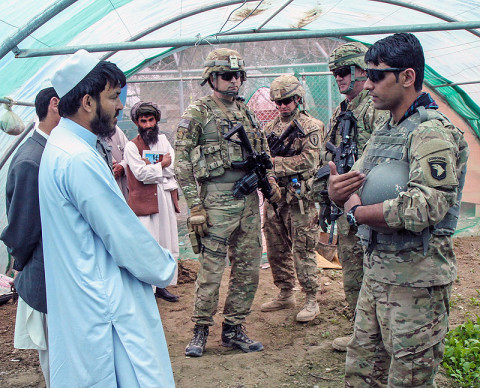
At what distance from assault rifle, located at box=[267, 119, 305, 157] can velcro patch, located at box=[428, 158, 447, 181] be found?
2674 mm

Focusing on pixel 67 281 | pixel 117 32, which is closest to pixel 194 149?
pixel 67 281

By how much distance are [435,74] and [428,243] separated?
19.3 feet

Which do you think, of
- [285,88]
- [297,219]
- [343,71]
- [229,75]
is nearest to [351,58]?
[343,71]

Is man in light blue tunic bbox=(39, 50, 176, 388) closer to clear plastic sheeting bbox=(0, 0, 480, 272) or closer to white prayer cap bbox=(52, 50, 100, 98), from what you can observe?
white prayer cap bbox=(52, 50, 100, 98)

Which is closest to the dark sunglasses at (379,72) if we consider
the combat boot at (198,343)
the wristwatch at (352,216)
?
the wristwatch at (352,216)

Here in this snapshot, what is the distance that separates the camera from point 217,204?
4055mm

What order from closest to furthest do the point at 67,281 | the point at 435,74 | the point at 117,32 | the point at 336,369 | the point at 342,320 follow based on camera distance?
the point at 67,281, the point at 336,369, the point at 342,320, the point at 117,32, the point at 435,74

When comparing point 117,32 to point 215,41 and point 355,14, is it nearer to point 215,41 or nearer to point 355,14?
point 215,41

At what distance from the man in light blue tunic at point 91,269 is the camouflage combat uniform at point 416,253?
1.03m

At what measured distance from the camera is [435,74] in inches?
293

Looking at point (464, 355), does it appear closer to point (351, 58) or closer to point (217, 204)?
point (217, 204)

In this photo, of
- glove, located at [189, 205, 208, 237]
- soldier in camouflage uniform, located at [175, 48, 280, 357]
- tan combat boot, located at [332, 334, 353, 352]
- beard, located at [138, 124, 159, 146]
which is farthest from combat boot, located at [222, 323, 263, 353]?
beard, located at [138, 124, 159, 146]

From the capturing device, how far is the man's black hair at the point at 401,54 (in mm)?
2309

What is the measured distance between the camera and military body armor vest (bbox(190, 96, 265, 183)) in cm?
404
